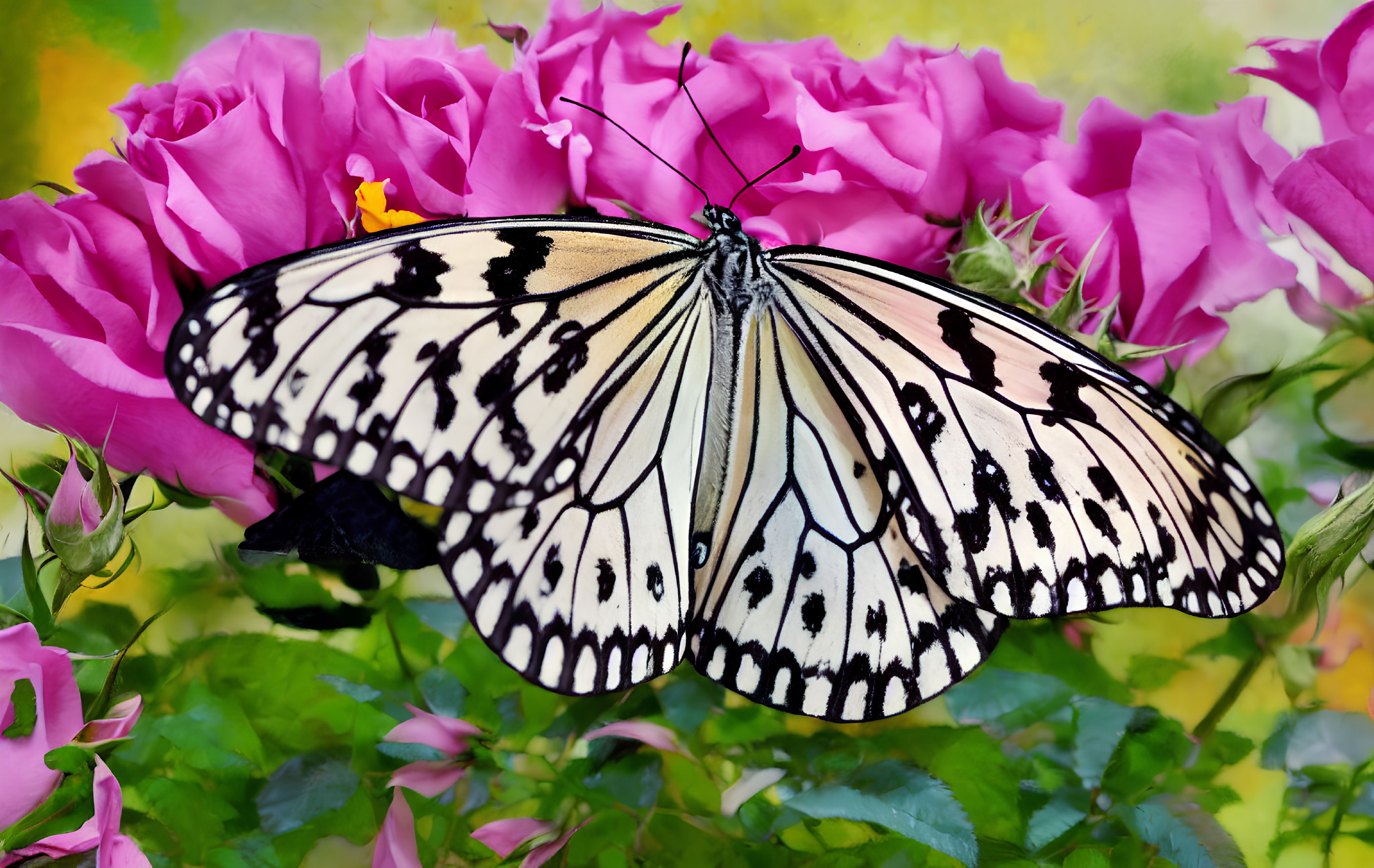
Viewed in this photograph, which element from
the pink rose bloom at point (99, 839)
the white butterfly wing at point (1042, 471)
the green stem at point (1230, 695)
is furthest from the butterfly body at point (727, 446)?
the pink rose bloom at point (99, 839)

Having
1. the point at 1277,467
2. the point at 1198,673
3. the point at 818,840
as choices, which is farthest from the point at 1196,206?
the point at 818,840

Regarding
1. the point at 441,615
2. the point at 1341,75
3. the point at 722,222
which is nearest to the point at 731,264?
the point at 722,222

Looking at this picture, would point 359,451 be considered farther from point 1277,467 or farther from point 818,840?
point 1277,467

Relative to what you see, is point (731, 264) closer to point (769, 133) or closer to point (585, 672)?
point (769, 133)

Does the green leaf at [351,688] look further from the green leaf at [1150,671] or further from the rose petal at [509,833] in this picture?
the green leaf at [1150,671]

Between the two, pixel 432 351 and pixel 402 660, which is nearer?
pixel 432 351
